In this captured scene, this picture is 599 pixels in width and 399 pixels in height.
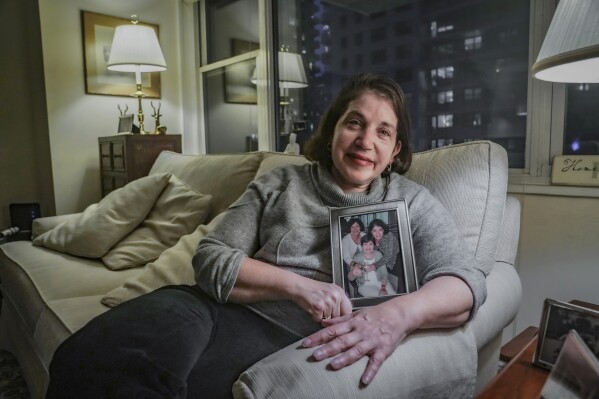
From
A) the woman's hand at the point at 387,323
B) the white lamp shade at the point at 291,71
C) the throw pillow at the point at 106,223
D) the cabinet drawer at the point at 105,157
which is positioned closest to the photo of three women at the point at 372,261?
the woman's hand at the point at 387,323

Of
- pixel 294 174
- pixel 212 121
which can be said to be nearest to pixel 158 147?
pixel 212 121

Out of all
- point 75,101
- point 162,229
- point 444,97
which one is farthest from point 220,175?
point 75,101

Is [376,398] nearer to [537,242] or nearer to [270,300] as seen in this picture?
[270,300]

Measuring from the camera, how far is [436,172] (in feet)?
4.02

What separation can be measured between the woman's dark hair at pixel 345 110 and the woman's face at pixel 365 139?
20mm

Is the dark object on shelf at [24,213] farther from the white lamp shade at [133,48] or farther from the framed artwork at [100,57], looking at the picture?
the white lamp shade at [133,48]

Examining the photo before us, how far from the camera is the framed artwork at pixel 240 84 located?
2881 mm

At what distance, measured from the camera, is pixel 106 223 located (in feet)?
6.41

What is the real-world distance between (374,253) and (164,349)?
0.48m

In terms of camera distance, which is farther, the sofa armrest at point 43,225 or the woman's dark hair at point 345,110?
the sofa armrest at point 43,225

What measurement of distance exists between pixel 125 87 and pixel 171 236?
170 cm

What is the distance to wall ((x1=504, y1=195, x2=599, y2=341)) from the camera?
1.35 meters

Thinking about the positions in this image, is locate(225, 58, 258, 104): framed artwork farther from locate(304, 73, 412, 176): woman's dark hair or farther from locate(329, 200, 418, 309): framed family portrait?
locate(329, 200, 418, 309): framed family portrait

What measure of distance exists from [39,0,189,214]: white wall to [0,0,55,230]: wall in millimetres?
157
